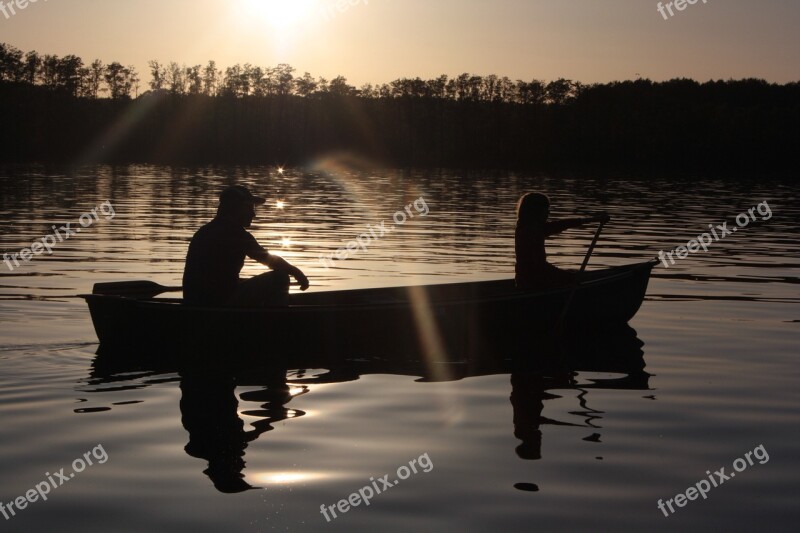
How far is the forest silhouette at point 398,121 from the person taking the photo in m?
122

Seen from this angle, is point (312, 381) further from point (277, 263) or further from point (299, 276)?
point (277, 263)

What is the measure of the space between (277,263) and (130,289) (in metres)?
1.99

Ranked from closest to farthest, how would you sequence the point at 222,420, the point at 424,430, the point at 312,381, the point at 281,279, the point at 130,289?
the point at 424,430 < the point at 222,420 < the point at 312,381 < the point at 281,279 < the point at 130,289

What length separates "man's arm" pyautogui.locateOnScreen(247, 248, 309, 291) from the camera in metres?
10.6

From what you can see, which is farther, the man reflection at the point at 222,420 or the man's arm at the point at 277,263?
the man's arm at the point at 277,263

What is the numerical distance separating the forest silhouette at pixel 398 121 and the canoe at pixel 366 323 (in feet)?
320

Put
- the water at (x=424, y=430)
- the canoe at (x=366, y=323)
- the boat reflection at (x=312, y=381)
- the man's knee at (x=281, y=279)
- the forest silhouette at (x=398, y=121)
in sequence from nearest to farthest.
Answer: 1. the water at (x=424, y=430)
2. the boat reflection at (x=312, y=381)
3. the canoe at (x=366, y=323)
4. the man's knee at (x=281, y=279)
5. the forest silhouette at (x=398, y=121)

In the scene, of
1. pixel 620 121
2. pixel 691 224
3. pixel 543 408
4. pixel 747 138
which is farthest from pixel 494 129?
pixel 543 408

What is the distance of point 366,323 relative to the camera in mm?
11188

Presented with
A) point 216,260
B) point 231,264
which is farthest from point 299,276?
point 216,260

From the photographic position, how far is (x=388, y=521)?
583cm

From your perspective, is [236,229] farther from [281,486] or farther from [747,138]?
[747,138]

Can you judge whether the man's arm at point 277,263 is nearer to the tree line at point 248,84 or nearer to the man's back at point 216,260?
the man's back at point 216,260

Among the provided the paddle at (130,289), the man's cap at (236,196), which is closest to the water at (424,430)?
the paddle at (130,289)
